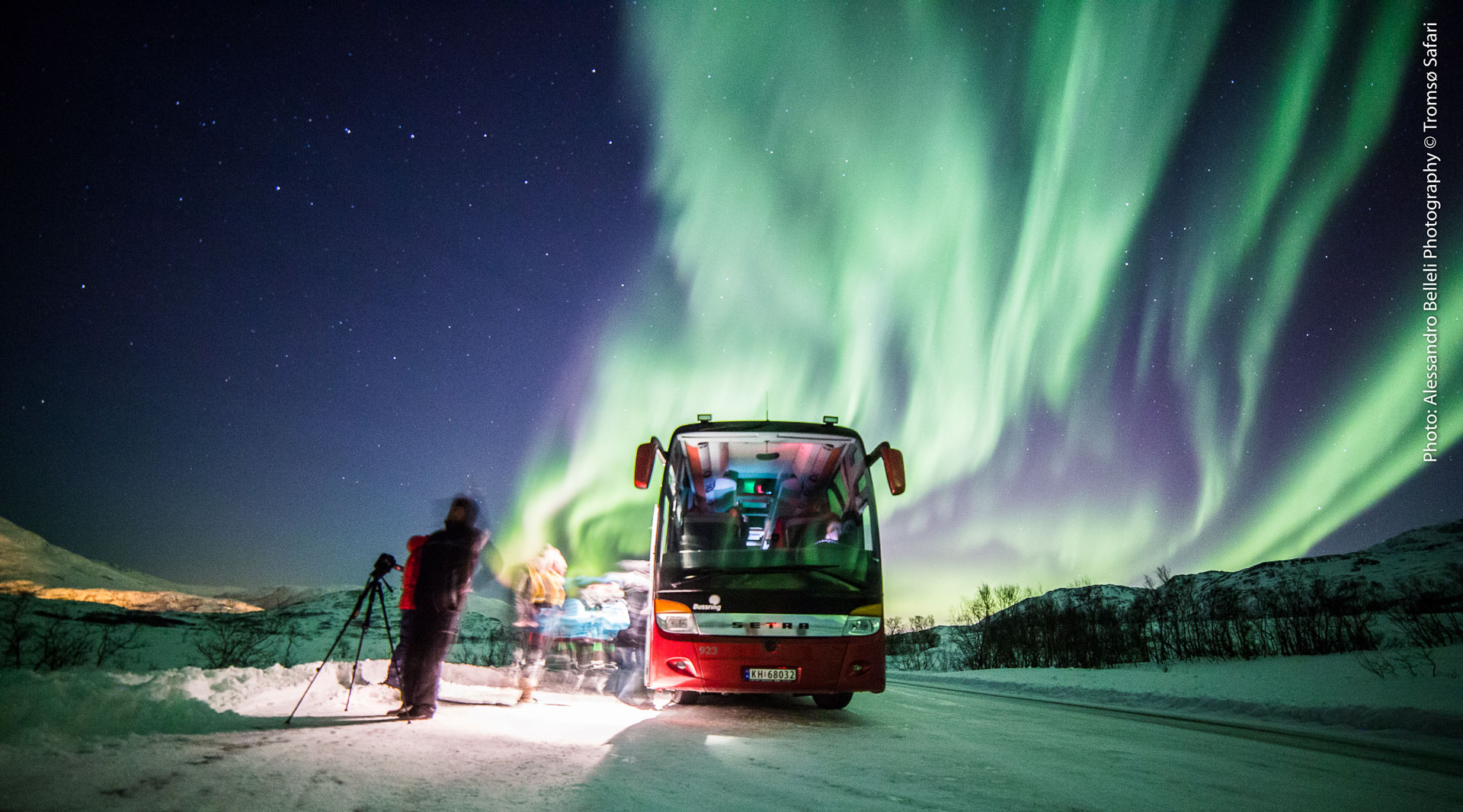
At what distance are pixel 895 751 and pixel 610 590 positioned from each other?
743 centimetres

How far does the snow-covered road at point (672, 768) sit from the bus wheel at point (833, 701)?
1473mm

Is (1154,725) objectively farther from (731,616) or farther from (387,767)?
(387,767)

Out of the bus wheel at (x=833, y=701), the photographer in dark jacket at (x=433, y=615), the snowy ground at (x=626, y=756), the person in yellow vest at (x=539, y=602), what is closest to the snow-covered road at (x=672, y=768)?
the snowy ground at (x=626, y=756)

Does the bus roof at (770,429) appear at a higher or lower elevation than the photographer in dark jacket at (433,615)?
higher

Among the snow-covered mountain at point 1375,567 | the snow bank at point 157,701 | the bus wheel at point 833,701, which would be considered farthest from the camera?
the snow-covered mountain at point 1375,567

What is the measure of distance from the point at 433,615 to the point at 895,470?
5.21 m

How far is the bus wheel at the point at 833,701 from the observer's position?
8.55 meters

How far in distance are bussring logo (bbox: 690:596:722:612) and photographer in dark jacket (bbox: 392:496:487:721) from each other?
237 centimetres

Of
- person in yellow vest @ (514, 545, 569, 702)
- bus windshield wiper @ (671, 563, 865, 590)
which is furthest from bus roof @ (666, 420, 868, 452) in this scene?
person in yellow vest @ (514, 545, 569, 702)

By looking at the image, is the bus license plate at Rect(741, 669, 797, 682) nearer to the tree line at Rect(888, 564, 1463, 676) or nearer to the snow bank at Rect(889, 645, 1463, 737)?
the snow bank at Rect(889, 645, 1463, 737)

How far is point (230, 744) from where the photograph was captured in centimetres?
441

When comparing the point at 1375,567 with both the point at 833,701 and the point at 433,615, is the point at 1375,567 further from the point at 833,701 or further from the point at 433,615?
the point at 433,615

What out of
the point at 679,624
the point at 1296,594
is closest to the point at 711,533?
the point at 679,624

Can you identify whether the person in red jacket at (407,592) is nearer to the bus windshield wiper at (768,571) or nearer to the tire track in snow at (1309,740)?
the bus windshield wiper at (768,571)
